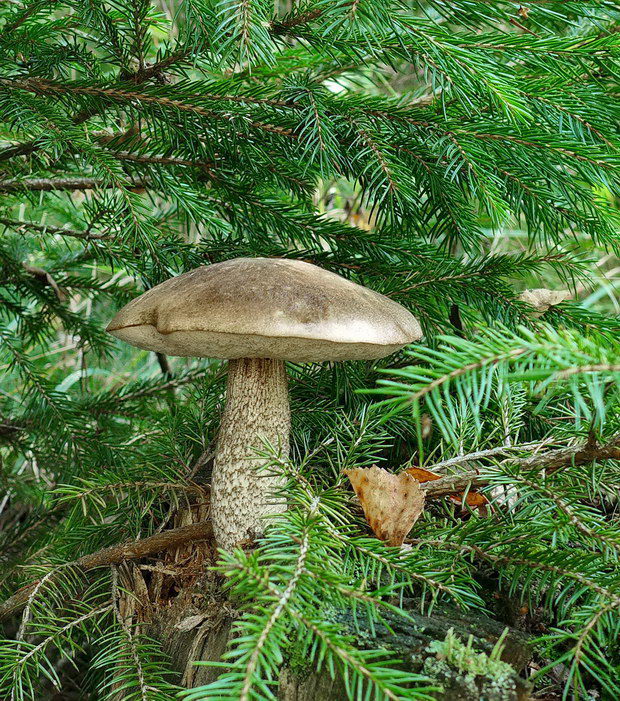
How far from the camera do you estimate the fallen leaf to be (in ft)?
4.49

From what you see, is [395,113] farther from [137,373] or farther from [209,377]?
[137,373]

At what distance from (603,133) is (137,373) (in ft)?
9.96

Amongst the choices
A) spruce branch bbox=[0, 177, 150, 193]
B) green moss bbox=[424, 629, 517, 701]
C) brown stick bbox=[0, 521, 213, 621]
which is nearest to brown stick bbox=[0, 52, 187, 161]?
spruce branch bbox=[0, 177, 150, 193]

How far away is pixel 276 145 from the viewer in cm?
155

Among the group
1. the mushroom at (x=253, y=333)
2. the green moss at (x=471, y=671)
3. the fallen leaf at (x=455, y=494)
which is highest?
Result: the mushroom at (x=253, y=333)

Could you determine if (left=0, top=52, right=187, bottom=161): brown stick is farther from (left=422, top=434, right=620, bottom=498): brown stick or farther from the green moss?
the green moss

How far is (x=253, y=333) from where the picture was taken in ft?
3.72

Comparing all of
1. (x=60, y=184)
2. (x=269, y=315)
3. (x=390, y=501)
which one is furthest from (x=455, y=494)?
(x=60, y=184)

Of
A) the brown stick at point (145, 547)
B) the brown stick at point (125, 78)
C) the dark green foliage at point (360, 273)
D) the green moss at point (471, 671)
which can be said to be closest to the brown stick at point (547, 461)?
the dark green foliage at point (360, 273)

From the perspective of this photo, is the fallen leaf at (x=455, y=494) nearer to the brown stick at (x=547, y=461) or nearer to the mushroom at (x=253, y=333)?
the brown stick at (x=547, y=461)

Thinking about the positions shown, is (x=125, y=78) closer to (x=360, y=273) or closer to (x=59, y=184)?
(x=59, y=184)

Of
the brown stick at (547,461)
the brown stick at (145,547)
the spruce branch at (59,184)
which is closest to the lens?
the brown stick at (547,461)

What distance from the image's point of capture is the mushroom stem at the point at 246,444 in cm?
145

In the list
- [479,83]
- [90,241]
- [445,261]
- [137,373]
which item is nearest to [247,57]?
[479,83]
